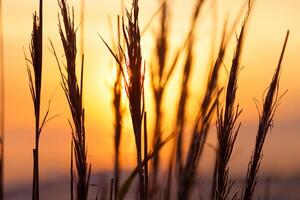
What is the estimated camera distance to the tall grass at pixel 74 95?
5.82 ft

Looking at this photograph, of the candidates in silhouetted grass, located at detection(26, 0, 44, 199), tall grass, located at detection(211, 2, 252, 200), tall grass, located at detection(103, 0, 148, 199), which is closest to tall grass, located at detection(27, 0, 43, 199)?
silhouetted grass, located at detection(26, 0, 44, 199)

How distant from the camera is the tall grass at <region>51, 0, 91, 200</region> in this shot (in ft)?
5.82

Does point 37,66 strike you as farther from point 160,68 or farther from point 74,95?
point 160,68

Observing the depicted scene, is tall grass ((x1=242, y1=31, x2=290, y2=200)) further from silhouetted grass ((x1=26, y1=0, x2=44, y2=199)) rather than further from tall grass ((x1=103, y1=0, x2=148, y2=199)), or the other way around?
silhouetted grass ((x1=26, y1=0, x2=44, y2=199))

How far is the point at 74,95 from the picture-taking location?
70.2 inches

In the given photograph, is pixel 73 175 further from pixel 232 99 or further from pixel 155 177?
pixel 155 177

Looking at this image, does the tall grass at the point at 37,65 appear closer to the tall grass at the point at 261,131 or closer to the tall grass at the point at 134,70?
the tall grass at the point at 134,70

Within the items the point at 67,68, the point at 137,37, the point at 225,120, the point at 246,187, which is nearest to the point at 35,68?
the point at 67,68

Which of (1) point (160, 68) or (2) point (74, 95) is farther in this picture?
(1) point (160, 68)

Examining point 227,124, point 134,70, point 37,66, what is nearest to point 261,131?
point 227,124

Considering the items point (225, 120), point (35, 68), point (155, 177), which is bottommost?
point (155, 177)

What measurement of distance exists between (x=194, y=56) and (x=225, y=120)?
57 cm

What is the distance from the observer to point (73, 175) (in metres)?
1.94

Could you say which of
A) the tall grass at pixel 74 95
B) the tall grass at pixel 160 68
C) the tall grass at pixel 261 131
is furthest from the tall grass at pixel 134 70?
the tall grass at pixel 160 68
